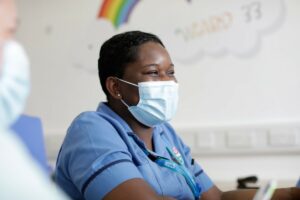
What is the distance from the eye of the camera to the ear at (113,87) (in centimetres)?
117

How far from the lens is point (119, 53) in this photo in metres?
1.16

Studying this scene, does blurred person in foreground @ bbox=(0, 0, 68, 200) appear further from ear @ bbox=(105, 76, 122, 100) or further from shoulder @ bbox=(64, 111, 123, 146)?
ear @ bbox=(105, 76, 122, 100)

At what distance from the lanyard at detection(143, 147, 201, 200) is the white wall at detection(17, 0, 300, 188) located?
85cm

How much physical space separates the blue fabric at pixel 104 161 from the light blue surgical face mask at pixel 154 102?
0.06 meters

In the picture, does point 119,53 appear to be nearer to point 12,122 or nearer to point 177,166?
point 177,166

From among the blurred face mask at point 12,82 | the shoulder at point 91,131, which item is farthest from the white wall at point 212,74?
the blurred face mask at point 12,82

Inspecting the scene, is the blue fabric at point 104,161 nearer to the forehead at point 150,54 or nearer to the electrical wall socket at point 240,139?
the forehead at point 150,54

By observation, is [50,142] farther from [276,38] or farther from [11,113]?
[11,113]

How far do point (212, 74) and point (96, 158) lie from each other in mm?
1220

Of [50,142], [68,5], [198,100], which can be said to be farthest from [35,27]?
[198,100]

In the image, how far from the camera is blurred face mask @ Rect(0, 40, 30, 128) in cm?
35

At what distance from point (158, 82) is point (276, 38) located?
3.37 ft

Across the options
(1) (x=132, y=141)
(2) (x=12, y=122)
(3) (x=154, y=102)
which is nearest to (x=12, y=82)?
(2) (x=12, y=122)

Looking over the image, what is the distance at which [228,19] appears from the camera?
203 centimetres
